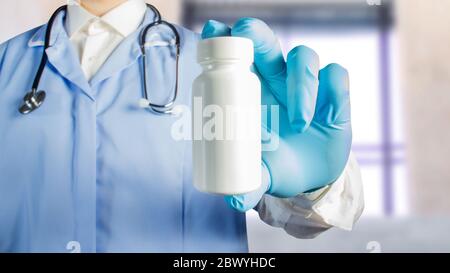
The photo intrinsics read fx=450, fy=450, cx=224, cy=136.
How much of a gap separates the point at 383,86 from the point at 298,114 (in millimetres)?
178

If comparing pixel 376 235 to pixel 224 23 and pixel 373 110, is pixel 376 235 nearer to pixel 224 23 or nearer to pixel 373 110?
pixel 373 110

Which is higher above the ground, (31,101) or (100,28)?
(100,28)

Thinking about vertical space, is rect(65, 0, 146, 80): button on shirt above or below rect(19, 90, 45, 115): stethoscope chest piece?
above

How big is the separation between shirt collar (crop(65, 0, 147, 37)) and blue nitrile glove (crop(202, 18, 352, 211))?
14 centimetres

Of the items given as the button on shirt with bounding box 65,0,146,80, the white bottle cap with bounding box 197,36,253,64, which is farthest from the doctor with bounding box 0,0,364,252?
the white bottle cap with bounding box 197,36,253,64

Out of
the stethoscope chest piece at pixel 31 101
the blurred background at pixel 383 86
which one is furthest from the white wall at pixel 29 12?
the stethoscope chest piece at pixel 31 101

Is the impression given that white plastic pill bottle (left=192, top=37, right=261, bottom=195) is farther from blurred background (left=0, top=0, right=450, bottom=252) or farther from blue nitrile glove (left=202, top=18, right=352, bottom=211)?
blurred background (left=0, top=0, right=450, bottom=252)

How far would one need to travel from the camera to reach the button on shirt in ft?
2.24

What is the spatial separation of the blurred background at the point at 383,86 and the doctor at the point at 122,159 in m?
0.03

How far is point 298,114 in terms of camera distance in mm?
573

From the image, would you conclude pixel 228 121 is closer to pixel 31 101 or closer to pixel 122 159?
pixel 122 159

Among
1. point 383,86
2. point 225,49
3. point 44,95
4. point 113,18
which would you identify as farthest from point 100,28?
point 383,86

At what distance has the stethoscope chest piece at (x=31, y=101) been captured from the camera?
0.65m
